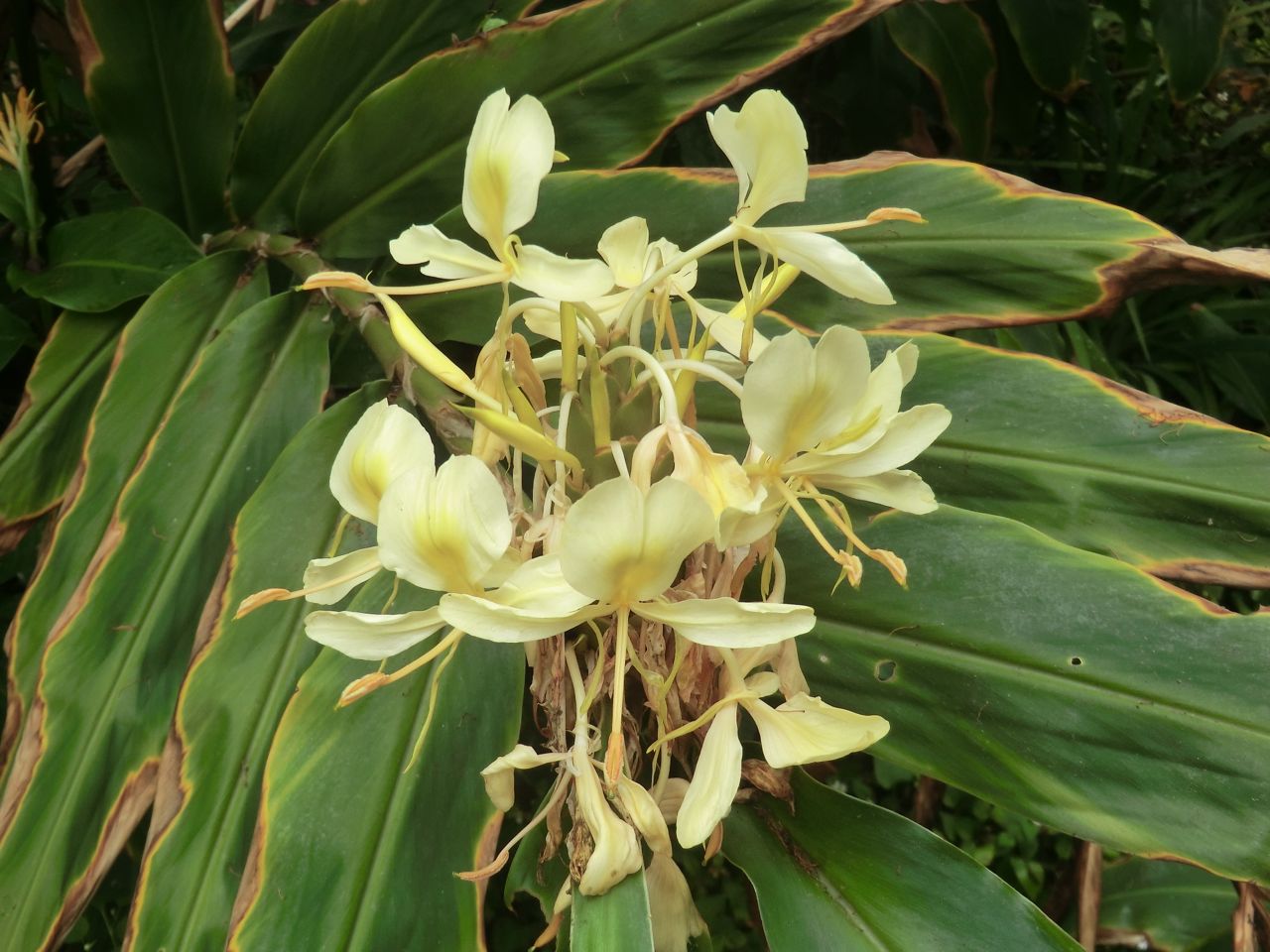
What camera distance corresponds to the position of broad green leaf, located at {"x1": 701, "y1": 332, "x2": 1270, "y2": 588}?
57 cm

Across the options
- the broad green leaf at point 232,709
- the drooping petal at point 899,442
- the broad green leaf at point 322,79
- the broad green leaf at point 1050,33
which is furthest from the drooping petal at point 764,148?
the broad green leaf at point 1050,33

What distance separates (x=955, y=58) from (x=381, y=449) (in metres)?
1.09

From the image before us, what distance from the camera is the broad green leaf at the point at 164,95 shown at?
78 centimetres

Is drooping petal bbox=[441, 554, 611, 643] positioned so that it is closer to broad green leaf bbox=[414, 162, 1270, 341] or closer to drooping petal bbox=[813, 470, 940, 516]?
drooping petal bbox=[813, 470, 940, 516]

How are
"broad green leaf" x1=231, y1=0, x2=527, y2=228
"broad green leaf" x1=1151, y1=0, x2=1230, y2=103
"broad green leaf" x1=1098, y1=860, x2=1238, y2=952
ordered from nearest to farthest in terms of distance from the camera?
"broad green leaf" x1=231, y1=0, x2=527, y2=228, "broad green leaf" x1=1098, y1=860, x2=1238, y2=952, "broad green leaf" x1=1151, y1=0, x2=1230, y2=103

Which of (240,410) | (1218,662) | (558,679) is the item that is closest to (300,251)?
(240,410)

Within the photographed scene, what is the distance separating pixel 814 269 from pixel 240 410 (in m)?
0.46

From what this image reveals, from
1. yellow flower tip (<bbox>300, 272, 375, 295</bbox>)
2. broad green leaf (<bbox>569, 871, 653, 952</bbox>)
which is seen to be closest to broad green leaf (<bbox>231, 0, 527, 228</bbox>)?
yellow flower tip (<bbox>300, 272, 375, 295</bbox>)

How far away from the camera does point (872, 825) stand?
49 cm

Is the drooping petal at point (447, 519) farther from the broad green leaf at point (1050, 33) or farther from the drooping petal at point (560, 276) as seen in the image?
the broad green leaf at point (1050, 33)

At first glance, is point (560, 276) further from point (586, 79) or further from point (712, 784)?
point (586, 79)

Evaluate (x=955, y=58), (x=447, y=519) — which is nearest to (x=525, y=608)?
(x=447, y=519)

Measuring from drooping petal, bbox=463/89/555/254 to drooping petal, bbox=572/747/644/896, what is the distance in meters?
0.25

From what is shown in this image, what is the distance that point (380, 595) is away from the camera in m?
0.59
